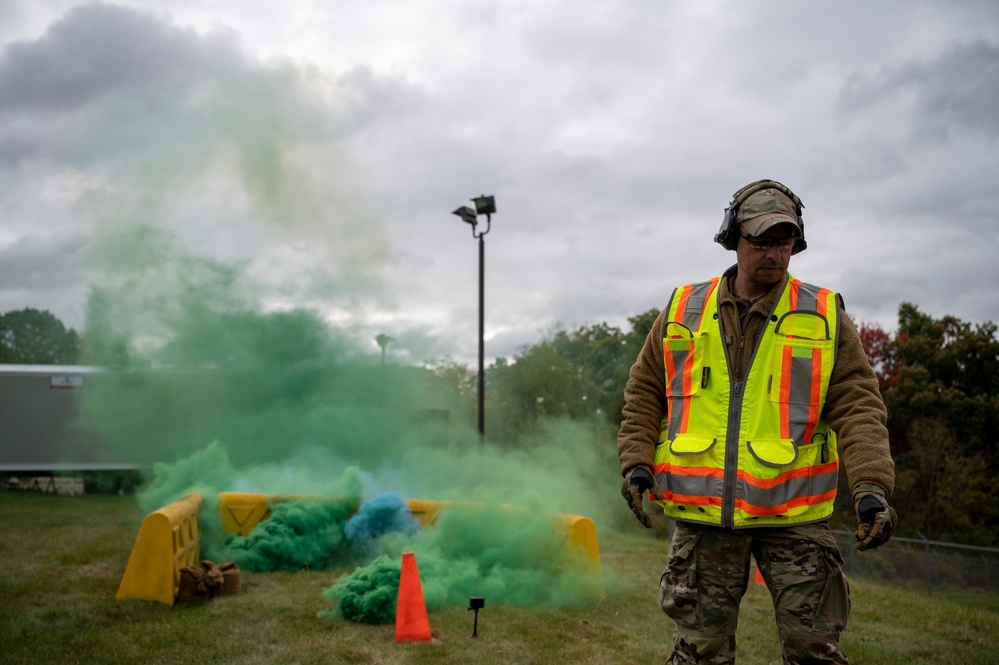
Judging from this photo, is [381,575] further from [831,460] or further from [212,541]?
[831,460]

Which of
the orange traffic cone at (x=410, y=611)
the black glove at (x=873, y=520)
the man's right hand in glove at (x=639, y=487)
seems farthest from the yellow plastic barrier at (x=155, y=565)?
the black glove at (x=873, y=520)

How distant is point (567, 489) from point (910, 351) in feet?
49.6

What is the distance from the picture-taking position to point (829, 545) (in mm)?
2898

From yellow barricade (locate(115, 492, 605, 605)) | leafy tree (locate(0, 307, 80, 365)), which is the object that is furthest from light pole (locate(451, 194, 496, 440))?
leafy tree (locate(0, 307, 80, 365))

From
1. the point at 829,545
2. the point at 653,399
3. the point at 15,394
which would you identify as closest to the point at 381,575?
the point at 653,399

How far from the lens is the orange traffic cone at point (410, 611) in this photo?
18.9 feet

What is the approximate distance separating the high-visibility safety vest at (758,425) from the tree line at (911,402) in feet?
42.8

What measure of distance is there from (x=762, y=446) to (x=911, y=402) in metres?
19.1

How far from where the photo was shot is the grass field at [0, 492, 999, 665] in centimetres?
540

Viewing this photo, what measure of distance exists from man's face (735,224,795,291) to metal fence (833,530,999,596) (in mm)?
11265

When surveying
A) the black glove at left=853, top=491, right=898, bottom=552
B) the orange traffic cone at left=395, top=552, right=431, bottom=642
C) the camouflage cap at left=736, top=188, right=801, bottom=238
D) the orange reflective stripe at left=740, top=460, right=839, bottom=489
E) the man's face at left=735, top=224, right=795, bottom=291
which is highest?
the camouflage cap at left=736, top=188, right=801, bottom=238

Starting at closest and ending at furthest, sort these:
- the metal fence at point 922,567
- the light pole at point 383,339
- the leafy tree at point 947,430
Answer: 1. the metal fence at point 922,567
2. the light pole at point 383,339
3. the leafy tree at point 947,430

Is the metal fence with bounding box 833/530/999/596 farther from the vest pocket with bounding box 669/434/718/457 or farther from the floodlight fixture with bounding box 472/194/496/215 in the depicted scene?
the vest pocket with bounding box 669/434/718/457

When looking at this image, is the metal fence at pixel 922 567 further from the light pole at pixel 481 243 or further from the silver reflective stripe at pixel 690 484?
the silver reflective stripe at pixel 690 484
